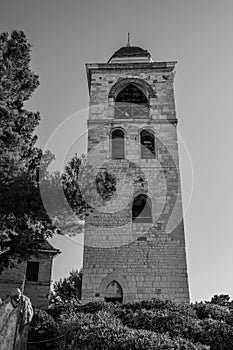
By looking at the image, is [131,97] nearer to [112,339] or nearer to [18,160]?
[18,160]

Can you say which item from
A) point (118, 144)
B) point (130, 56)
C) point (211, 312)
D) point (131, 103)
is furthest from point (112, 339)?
point (130, 56)

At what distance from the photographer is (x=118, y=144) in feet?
55.1

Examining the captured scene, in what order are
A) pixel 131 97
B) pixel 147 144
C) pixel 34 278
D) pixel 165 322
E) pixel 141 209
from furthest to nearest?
1. pixel 34 278
2. pixel 131 97
3. pixel 147 144
4. pixel 141 209
5. pixel 165 322

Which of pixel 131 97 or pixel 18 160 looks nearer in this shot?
pixel 18 160

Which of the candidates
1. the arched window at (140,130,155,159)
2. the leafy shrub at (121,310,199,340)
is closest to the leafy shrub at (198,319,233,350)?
the leafy shrub at (121,310,199,340)

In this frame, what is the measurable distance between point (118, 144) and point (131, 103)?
8.59ft

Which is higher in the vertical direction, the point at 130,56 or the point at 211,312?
the point at 130,56

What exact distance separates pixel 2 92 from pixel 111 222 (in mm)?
6125

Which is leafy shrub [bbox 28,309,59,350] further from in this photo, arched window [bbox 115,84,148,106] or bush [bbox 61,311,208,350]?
arched window [bbox 115,84,148,106]

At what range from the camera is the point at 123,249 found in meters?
13.8

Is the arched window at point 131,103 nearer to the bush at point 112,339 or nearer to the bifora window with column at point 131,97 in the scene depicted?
the bifora window with column at point 131,97

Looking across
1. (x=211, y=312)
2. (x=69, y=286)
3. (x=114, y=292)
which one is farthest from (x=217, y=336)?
(x=69, y=286)

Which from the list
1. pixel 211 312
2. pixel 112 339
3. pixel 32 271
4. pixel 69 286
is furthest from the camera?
pixel 69 286

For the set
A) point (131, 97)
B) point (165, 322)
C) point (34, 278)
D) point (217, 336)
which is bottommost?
point (217, 336)
